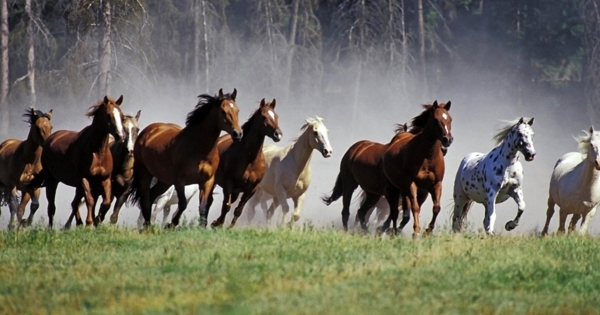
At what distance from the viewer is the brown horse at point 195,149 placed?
16.6m

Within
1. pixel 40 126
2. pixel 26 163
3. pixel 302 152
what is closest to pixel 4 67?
pixel 26 163

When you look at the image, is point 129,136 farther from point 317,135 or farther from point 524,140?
point 524,140

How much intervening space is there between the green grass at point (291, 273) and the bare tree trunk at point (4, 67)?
97.2ft

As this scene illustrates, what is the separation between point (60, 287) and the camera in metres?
10.8

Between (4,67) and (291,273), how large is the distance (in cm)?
3528

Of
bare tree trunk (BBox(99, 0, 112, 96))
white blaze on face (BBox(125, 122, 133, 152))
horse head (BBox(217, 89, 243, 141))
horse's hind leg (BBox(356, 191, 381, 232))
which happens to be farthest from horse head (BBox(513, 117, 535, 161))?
bare tree trunk (BBox(99, 0, 112, 96))

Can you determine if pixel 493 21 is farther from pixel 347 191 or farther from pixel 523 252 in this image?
pixel 523 252

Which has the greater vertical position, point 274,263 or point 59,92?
point 59,92

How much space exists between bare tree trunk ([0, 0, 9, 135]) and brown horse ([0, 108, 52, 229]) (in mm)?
22304

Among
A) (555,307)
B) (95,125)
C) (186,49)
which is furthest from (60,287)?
(186,49)

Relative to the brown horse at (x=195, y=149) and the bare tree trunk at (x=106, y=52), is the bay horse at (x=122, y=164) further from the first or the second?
the bare tree trunk at (x=106, y=52)

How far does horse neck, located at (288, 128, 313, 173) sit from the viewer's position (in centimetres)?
2131

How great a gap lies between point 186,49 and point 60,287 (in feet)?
129

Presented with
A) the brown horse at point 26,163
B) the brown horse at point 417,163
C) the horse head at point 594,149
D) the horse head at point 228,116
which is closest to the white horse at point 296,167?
the brown horse at point 417,163
